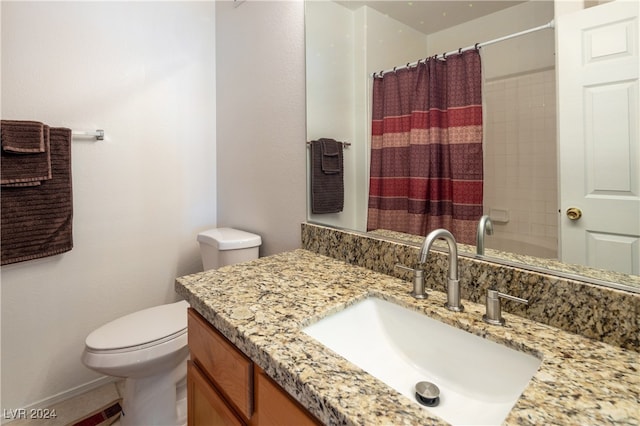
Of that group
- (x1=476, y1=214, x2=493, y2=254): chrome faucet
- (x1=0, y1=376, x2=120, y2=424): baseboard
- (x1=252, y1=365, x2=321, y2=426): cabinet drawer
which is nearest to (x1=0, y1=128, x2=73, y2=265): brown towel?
(x1=0, y1=376, x2=120, y2=424): baseboard

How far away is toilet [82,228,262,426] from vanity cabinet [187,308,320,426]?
1.33 ft

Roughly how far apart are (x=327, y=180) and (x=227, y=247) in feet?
1.91

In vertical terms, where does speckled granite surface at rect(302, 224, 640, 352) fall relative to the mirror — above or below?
below

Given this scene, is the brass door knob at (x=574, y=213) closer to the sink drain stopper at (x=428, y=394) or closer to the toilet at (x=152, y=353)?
the sink drain stopper at (x=428, y=394)

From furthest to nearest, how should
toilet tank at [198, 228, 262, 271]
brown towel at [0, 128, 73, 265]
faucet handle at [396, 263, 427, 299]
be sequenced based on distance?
toilet tank at [198, 228, 262, 271], brown towel at [0, 128, 73, 265], faucet handle at [396, 263, 427, 299]

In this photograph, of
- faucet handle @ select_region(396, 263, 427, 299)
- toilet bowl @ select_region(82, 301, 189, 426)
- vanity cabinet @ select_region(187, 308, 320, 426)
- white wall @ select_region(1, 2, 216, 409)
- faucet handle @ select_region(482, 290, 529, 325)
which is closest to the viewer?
vanity cabinet @ select_region(187, 308, 320, 426)

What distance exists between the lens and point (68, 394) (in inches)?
62.2

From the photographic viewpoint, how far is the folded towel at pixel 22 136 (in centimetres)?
129

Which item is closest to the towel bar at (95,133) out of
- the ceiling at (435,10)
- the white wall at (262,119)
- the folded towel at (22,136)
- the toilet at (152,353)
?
the folded towel at (22,136)

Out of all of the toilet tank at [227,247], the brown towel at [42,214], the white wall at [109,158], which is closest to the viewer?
the brown towel at [42,214]

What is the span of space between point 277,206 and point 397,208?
0.66 meters

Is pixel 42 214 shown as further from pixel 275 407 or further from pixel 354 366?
pixel 354 366

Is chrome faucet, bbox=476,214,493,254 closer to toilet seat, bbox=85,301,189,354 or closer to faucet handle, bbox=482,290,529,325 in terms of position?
faucet handle, bbox=482,290,529,325

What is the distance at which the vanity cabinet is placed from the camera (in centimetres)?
59
